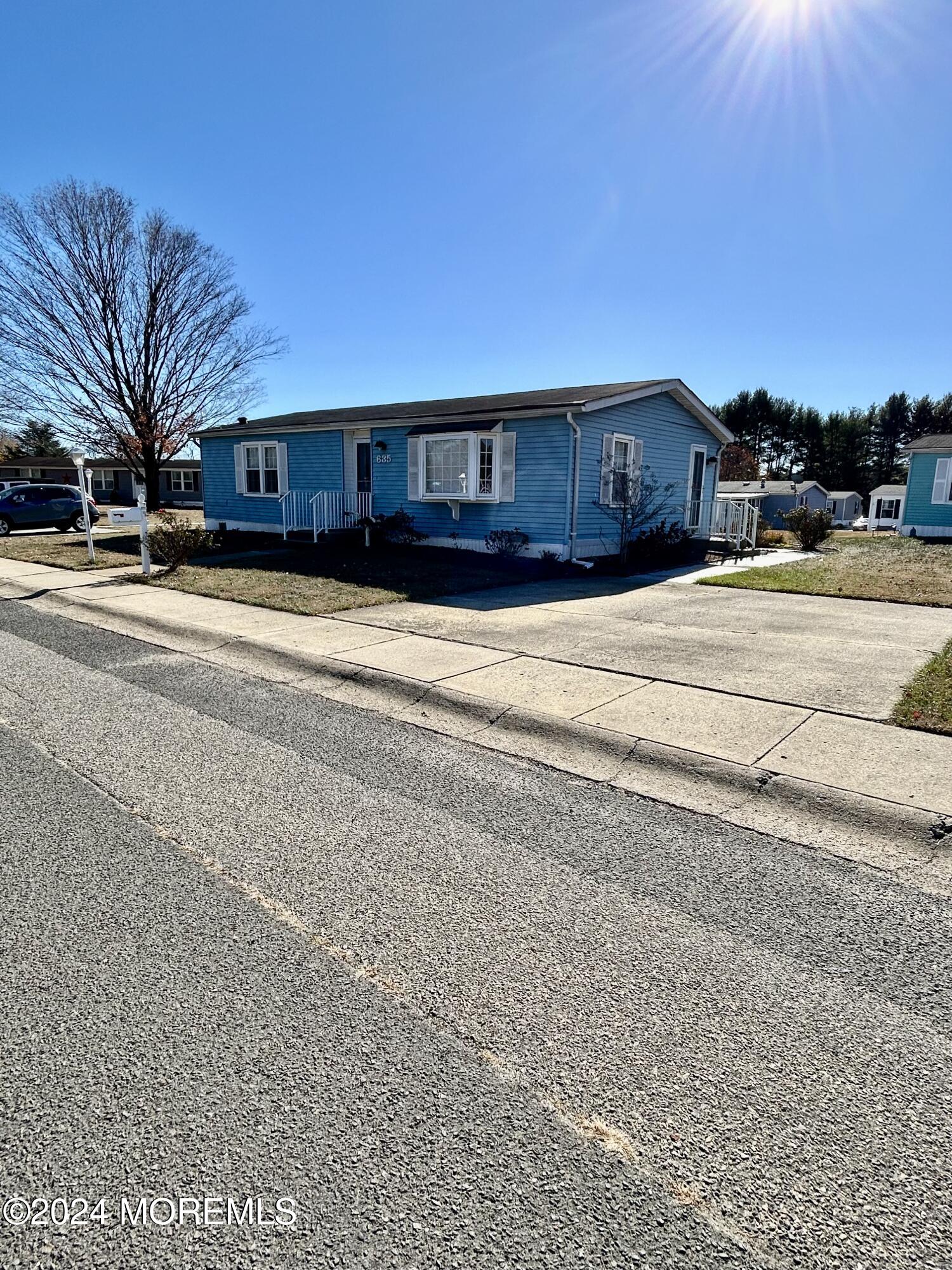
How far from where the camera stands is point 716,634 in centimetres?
779

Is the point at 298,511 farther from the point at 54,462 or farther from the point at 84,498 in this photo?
the point at 54,462

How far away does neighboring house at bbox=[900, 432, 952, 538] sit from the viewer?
24.5 m

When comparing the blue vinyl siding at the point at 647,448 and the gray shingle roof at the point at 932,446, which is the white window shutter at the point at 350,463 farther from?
the gray shingle roof at the point at 932,446

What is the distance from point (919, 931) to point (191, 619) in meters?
7.63

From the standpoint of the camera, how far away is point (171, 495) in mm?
49375

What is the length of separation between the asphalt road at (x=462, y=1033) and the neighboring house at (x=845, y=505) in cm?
5295

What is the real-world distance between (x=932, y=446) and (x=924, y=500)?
1.88 metres

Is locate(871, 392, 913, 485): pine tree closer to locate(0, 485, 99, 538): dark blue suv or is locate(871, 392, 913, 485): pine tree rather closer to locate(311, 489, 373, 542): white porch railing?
locate(311, 489, 373, 542): white porch railing

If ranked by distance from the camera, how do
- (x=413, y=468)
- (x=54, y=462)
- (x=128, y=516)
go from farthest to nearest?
(x=54, y=462), (x=413, y=468), (x=128, y=516)

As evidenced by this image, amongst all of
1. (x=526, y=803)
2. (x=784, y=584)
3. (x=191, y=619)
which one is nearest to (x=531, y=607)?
(x=191, y=619)

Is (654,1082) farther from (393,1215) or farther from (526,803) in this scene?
(526,803)

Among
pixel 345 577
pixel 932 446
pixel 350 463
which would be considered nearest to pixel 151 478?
pixel 350 463

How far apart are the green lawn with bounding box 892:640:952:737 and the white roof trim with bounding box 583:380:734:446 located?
8.16 metres

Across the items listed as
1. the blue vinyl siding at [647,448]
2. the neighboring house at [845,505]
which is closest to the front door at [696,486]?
the blue vinyl siding at [647,448]
